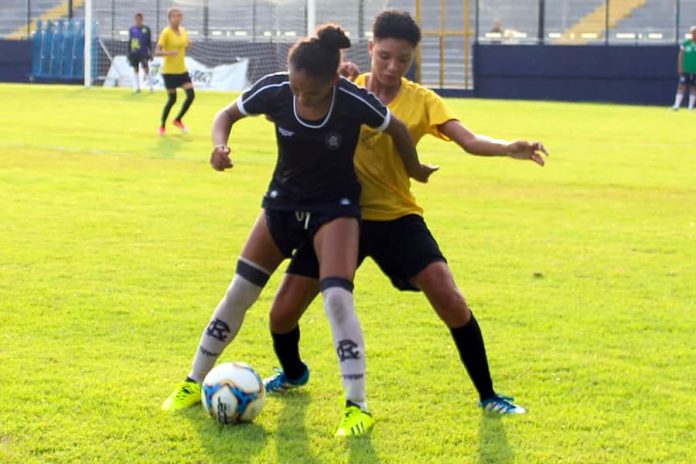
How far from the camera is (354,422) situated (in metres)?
5.49

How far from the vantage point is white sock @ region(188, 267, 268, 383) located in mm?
5871

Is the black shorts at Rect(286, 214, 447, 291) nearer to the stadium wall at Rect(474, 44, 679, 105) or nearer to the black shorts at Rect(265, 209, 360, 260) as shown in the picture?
the black shorts at Rect(265, 209, 360, 260)

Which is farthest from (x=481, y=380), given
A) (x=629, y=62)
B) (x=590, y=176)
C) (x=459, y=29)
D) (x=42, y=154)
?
(x=459, y=29)

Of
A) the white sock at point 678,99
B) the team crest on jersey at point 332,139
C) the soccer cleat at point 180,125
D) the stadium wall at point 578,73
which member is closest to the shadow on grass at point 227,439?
the team crest on jersey at point 332,139

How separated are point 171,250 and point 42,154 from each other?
8.46m

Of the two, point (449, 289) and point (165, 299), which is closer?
point (449, 289)

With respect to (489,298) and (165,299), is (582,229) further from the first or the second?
(165,299)

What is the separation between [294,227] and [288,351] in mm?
810

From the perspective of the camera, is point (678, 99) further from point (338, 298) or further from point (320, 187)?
point (338, 298)

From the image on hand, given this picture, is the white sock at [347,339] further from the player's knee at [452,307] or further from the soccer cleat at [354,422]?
the player's knee at [452,307]

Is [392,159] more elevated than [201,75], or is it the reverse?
[201,75]

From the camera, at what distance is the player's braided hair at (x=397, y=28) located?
5.88 meters

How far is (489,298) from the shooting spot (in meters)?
8.66

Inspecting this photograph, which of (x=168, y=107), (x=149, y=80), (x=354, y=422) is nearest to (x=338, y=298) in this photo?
(x=354, y=422)
